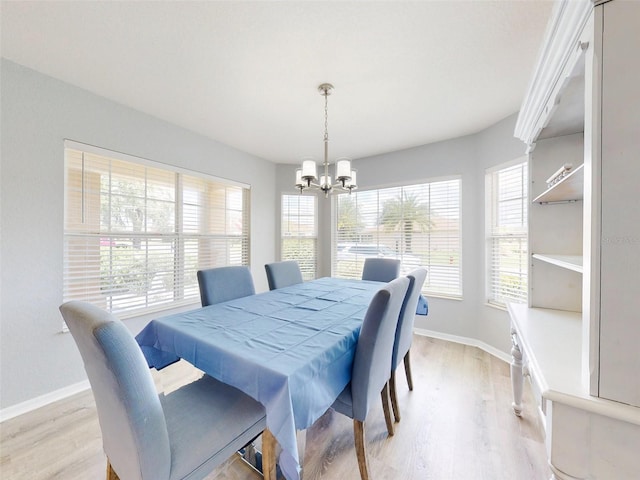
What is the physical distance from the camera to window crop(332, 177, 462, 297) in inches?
133

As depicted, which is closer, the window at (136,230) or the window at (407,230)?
the window at (136,230)

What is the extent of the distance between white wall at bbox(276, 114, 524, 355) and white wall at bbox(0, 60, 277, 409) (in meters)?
3.50

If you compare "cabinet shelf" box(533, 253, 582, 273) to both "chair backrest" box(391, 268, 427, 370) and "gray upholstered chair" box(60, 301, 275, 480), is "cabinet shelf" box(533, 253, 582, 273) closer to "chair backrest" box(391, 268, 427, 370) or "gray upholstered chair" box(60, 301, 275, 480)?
"chair backrest" box(391, 268, 427, 370)

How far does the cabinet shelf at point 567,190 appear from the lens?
114 cm

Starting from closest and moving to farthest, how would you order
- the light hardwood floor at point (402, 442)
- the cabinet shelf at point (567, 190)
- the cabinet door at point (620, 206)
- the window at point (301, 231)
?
the cabinet door at point (620, 206) → the cabinet shelf at point (567, 190) → the light hardwood floor at point (402, 442) → the window at point (301, 231)

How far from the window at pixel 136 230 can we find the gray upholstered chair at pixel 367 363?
7.96 feet

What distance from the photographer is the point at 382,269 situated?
3.11 m

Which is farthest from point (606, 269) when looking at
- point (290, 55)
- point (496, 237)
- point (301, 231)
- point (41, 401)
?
point (301, 231)

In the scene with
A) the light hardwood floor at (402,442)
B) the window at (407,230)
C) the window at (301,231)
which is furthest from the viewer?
the window at (301,231)

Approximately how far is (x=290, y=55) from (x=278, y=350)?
1.89 metres

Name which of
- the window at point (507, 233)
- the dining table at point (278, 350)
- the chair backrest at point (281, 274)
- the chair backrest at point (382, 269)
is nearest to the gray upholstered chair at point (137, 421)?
the dining table at point (278, 350)

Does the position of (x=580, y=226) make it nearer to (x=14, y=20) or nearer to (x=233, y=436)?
(x=233, y=436)

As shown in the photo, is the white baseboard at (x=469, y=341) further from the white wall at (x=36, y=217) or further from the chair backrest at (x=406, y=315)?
the white wall at (x=36, y=217)

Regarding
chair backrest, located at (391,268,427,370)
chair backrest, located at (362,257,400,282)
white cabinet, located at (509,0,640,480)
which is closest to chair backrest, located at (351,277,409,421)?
chair backrest, located at (391,268,427,370)
